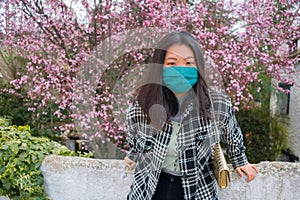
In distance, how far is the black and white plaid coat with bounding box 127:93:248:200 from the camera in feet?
4.25

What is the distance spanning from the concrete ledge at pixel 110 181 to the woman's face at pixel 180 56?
707 mm

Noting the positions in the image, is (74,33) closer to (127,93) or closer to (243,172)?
(127,93)

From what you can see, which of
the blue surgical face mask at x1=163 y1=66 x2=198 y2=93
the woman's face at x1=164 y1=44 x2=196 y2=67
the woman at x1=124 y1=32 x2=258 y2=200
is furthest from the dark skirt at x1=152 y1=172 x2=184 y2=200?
the woman's face at x1=164 y1=44 x2=196 y2=67

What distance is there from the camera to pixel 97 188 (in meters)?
1.81

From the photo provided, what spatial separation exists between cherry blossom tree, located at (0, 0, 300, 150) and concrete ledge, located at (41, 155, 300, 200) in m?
1.27

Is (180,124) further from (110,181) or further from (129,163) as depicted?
(110,181)

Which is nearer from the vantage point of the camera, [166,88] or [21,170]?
[166,88]

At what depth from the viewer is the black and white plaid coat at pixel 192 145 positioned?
51.1 inches

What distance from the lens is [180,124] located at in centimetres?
133

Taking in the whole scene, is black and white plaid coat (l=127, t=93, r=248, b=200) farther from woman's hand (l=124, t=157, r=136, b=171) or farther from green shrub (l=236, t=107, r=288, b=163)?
green shrub (l=236, t=107, r=288, b=163)

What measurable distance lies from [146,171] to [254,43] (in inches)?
104

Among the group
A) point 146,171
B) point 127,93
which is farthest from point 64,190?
point 127,93

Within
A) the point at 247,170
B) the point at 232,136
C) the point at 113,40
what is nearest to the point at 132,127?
the point at 232,136

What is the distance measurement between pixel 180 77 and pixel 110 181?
0.87 metres
